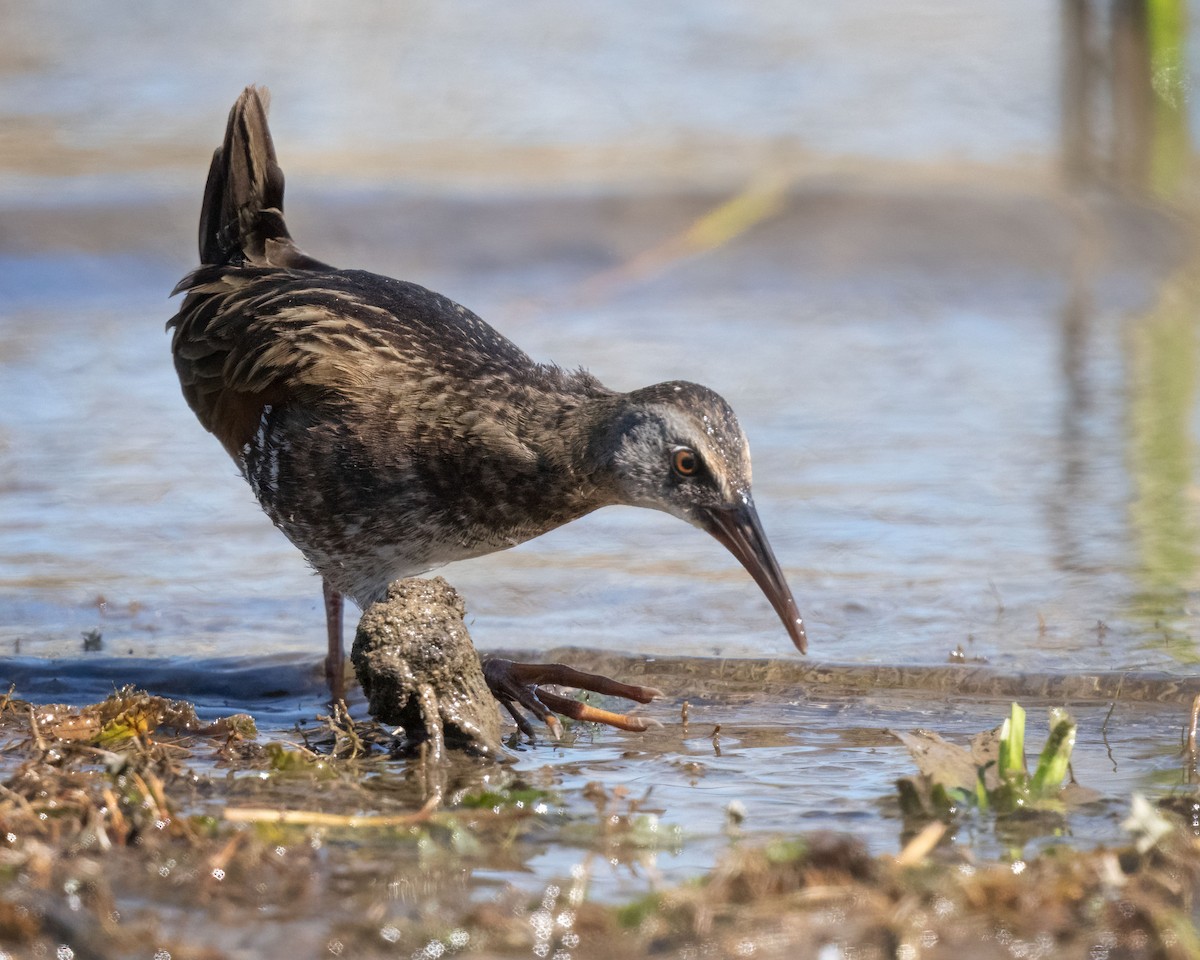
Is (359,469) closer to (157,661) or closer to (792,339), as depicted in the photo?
(157,661)

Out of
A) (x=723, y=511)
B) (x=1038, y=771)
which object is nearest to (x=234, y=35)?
(x=723, y=511)

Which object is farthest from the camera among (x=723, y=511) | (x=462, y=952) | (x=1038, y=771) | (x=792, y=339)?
A: (x=792, y=339)

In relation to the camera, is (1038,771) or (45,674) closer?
(1038,771)

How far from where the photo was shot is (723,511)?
5121 millimetres

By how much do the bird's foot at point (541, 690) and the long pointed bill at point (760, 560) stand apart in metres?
0.46

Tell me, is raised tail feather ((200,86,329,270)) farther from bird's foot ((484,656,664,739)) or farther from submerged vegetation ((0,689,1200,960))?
submerged vegetation ((0,689,1200,960))

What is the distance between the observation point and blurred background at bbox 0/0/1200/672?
6.35 m

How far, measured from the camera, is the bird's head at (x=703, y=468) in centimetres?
507

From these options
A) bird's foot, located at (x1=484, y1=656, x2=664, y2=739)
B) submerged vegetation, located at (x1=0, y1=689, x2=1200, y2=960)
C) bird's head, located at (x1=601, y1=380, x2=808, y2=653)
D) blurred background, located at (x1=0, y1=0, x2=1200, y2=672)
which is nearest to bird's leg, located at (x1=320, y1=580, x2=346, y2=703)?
blurred background, located at (x1=0, y1=0, x2=1200, y2=672)

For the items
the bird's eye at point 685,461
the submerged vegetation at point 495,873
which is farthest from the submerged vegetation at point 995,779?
the bird's eye at point 685,461

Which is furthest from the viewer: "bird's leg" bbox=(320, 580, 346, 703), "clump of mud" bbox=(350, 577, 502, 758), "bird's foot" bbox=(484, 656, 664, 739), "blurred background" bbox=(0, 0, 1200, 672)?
"blurred background" bbox=(0, 0, 1200, 672)

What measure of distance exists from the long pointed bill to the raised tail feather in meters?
2.26

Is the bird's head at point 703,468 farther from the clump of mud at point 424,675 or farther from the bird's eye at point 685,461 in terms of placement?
the clump of mud at point 424,675

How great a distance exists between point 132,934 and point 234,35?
14506 mm
